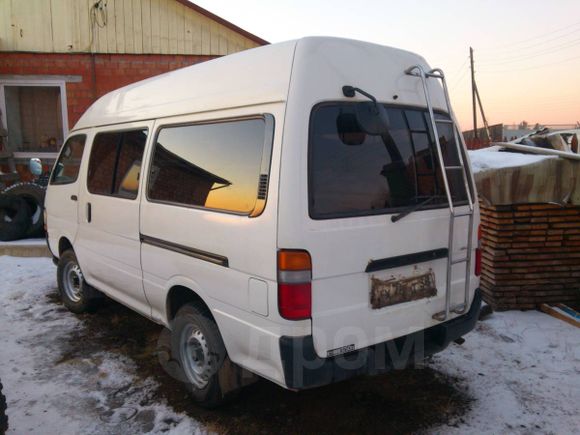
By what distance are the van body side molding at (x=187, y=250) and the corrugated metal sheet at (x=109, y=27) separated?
283 inches

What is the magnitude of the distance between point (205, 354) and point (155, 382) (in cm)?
75

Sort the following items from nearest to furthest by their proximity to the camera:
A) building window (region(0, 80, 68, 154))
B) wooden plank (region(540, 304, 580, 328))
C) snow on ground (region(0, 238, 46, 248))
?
1. wooden plank (region(540, 304, 580, 328))
2. snow on ground (region(0, 238, 46, 248))
3. building window (region(0, 80, 68, 154))

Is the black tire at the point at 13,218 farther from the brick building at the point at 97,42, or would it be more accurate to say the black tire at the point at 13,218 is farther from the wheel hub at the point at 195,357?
the wheel hub at the point at 195,357

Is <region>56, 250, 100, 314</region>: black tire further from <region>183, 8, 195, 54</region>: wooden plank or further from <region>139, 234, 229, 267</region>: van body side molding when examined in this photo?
<region>183, 8, 195, 54</region>: wooden plank

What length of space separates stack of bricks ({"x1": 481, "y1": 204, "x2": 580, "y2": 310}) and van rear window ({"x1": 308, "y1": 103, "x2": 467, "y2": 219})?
70.0 inches

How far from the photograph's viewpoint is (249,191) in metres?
2.73

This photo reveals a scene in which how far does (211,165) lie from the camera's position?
10.1 feet

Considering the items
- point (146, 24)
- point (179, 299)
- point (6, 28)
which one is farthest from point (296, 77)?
point (6, 28)

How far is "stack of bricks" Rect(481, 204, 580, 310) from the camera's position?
469 centimetres

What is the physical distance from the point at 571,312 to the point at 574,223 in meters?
0.86

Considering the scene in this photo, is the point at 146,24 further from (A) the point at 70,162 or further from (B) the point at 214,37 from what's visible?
(A) the point at 70,162

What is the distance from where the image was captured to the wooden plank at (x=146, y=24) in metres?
9.88

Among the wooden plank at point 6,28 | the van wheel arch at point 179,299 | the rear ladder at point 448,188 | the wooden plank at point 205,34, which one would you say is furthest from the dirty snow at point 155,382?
the wooden plank at point 6,28

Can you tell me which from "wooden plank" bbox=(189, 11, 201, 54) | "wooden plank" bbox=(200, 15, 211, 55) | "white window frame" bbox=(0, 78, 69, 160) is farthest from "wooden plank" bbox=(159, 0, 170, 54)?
"white window frame" bbox=(0, 78, 69, 160)
